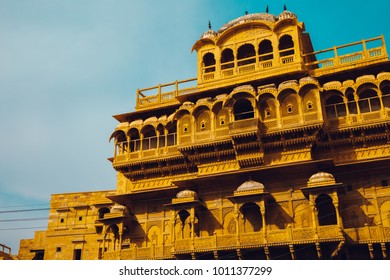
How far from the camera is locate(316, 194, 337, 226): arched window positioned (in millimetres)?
21562

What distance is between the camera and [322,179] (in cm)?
2066

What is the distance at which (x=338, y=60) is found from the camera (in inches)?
973

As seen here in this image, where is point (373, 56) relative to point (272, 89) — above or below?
above

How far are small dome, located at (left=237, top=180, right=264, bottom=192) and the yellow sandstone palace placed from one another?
0.06 m

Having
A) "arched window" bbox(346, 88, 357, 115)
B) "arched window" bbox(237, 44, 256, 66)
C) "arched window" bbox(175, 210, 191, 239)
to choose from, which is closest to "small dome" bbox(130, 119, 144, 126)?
"arched window" bbox(175, 210, 191, 239)

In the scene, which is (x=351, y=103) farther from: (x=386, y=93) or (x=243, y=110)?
(x=243, y=110)

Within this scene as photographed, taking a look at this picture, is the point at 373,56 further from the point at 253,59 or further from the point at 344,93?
the point at 253,59

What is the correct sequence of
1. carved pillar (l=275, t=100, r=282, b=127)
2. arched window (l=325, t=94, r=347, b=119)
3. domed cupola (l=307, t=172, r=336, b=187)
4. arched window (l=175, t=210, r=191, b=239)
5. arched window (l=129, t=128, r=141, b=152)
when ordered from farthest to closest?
arched window (l=129, t=128, r=141, b=152) → arched window (l=175, t=210, r=191, b=239) → arched window (l=325, t=94, r=347, b=119) → carved pillar (l=275, t=100, r=282, b=127) → domed cupola (l=307, t=172, r=336, b=187)

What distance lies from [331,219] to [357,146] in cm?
400

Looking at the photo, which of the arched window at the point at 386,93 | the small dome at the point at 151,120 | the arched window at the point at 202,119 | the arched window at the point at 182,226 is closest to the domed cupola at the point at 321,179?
the arched window at the point at 386,93

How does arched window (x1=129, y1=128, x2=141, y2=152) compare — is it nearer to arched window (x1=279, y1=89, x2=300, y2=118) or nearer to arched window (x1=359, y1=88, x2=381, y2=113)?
arched window (x1=279, y1=89, x2=300, y2=118)

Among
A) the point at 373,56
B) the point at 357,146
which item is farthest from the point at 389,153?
the point at 373,56

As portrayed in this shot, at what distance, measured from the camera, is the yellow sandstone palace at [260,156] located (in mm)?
21094
